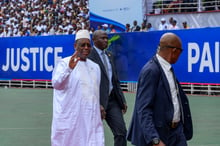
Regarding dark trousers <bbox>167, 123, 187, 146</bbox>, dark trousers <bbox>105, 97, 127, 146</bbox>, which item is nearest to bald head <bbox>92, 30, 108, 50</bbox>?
dark trousers <bbox>105, 97, 127, 146</bbox>

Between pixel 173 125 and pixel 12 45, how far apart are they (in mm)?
20992

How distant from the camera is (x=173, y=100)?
596cm

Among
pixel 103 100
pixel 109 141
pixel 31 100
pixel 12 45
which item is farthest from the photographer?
pixel 12 45

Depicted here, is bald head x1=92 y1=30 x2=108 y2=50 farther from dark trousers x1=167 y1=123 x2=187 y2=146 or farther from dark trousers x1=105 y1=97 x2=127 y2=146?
dark trousers x1=167 y1=123 x2=187 y2=146

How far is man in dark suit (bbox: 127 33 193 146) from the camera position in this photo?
5.85 meters

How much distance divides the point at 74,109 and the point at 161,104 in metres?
1.30

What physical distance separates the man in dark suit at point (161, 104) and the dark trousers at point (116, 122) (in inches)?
102

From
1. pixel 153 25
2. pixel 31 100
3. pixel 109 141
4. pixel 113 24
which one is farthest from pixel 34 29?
pixel 109 141

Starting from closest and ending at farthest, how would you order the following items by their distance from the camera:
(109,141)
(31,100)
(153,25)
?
(109,141) < (31,100) < (153,25)

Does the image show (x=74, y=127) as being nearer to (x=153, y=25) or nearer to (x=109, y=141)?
(x=109, y=141)

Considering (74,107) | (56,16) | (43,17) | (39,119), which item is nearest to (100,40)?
(74,107)

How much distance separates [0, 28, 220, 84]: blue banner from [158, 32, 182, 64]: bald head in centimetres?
1347

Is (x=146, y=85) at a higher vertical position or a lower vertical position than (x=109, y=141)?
higher

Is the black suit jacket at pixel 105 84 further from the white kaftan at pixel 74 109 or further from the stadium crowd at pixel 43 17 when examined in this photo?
the stadium crowd at pixel 43 17
